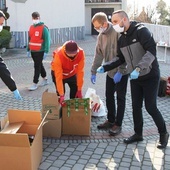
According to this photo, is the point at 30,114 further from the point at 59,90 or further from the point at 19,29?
the point at 19,29

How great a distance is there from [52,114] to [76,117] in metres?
0.35

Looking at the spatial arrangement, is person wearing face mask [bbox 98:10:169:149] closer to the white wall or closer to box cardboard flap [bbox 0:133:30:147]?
box cardboard flap [bbox 0:133:30:147]

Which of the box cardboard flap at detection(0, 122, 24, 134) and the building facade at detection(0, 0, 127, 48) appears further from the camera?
the building facade at detection(0, 0, 127, 48)

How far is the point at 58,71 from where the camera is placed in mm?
4199

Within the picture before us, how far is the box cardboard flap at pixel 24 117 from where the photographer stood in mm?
3771

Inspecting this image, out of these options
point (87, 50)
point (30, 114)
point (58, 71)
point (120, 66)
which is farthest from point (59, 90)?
point (87, 50)

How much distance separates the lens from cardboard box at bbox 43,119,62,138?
4328mm

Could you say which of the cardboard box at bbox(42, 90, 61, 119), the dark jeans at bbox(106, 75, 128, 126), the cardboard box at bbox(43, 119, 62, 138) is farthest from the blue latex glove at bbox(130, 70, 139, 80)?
the cardboard box at bbox(43, 119, 62, 138)

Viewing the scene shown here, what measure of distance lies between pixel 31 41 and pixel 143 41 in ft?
13.1

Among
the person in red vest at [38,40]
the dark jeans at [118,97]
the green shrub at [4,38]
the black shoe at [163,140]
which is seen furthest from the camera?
the green shrub at [4,38]

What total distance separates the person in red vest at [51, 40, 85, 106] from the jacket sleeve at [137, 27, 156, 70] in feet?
3.04

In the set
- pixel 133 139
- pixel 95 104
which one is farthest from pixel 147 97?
pixel 95 104

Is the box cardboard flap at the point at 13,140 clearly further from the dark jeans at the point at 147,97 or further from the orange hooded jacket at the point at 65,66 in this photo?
the dark jeans at the point at 147,97

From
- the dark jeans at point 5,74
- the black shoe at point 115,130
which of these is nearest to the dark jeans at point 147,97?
the black shoe at point 115,130
